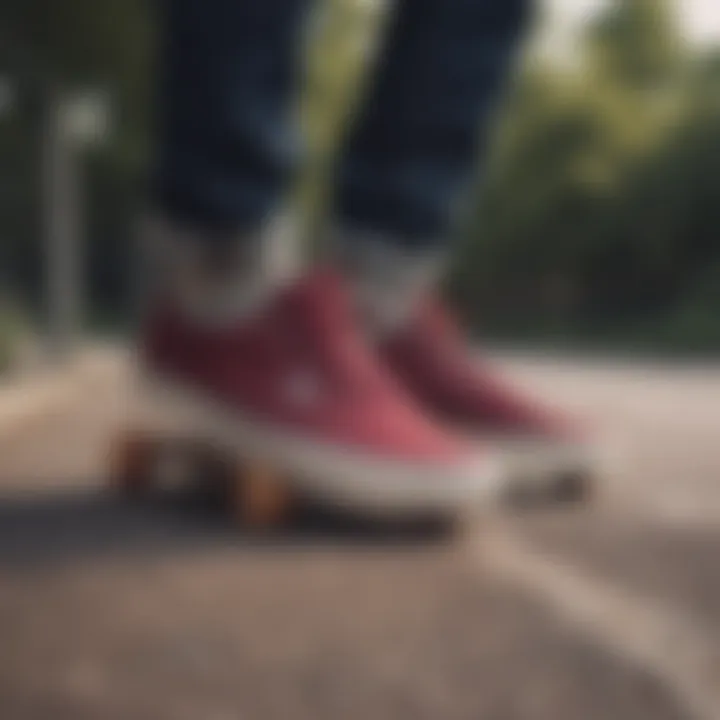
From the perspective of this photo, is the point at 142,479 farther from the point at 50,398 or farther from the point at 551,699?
the point at 50,398

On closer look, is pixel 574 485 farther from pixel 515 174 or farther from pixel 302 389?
pixel 515 174

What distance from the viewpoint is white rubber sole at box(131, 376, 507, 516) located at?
851 millimetres

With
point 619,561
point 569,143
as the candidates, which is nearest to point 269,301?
point 619,561

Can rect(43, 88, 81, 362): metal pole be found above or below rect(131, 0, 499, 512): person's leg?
below

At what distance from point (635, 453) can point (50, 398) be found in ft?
2.57

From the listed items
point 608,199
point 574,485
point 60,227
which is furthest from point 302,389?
point 608,199

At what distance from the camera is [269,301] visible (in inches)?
37.9

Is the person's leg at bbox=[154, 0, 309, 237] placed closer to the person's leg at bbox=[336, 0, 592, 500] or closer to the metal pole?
the person's leg at bbox=[336, 0, 592, 500]

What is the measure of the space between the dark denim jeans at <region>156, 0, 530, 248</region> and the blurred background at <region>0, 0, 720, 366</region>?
62 millimetres

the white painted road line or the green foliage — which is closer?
the white painted road line

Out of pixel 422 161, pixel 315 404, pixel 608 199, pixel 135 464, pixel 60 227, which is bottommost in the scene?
pixel 608 199

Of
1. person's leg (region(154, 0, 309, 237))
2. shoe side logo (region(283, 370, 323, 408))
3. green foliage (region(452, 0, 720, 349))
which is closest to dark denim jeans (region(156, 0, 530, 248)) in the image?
person's leg (region(154, 0, 309, 237))

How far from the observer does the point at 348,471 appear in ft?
2.84

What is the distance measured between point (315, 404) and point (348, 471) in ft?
0.20
